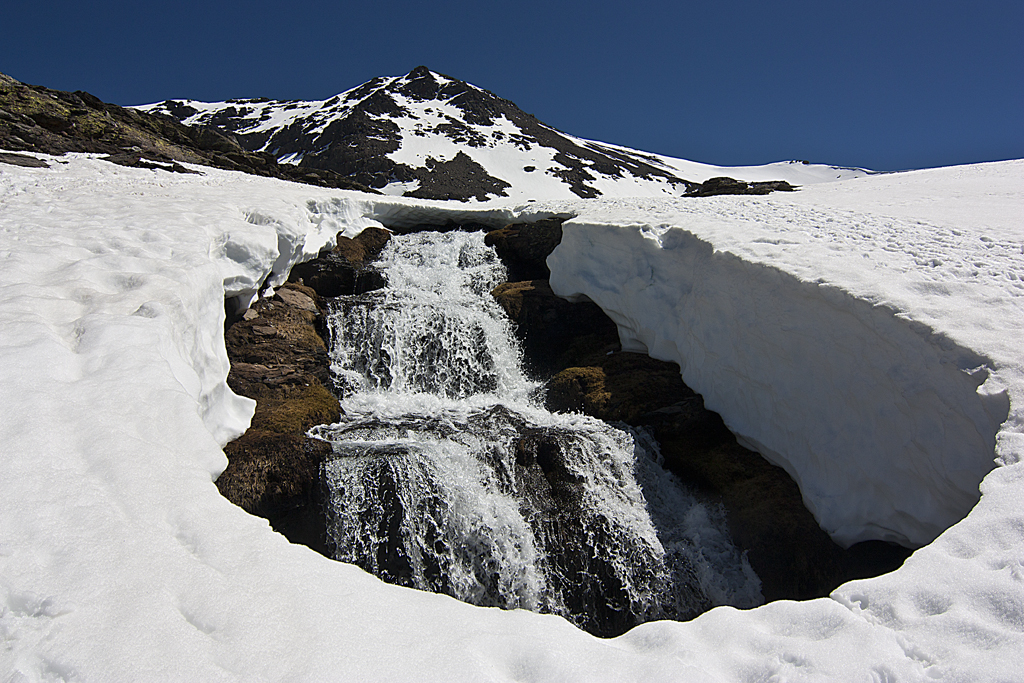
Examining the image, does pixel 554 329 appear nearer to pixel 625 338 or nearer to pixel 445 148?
pixel 625 338

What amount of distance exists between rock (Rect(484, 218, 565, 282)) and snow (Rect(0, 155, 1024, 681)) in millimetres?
3745

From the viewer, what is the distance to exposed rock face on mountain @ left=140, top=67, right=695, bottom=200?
50375 millimetres

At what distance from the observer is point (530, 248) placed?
565 inches

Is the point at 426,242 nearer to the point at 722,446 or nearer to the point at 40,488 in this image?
the point at 722,446

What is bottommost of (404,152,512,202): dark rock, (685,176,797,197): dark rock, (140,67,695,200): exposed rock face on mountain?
(685,176,797,197): dark rock

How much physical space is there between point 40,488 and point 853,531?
7421 millimetres

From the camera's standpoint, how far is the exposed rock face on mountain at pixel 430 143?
5038 cm

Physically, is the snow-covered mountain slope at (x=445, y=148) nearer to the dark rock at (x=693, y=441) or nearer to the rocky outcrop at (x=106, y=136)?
the rocky outcrop at (x=106, y=136)

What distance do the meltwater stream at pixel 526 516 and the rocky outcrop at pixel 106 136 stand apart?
12452 mm

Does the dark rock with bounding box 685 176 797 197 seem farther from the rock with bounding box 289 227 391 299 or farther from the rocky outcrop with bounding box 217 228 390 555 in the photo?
the rocky outcrop with bounding box 217 228 390 555

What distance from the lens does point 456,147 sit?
58531 millimetres

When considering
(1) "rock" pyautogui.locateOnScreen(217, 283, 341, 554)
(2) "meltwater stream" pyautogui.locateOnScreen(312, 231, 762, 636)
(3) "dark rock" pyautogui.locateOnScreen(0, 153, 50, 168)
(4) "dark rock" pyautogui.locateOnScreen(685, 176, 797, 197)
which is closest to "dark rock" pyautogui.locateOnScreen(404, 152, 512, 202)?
(4) "dark rock" pyautogui.locateOnScreen(685, 176, 797, 197)

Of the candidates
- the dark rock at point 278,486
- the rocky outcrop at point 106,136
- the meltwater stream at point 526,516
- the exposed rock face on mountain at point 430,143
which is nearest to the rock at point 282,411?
the dark rock at point 278,486

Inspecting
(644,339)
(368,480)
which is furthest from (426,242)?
(368,480)
